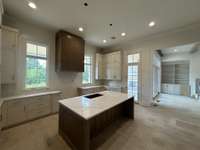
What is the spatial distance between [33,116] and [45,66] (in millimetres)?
1799

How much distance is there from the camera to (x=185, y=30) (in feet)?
12.1

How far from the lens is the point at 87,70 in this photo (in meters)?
5.68

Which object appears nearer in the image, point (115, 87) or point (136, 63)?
point (136, 63)

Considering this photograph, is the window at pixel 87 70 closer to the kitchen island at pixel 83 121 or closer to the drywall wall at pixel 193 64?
the kitchen island at pixel 83 121

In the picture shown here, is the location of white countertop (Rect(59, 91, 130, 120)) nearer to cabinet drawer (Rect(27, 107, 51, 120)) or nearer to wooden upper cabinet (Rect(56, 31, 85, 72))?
cabinet drawer (Rect(27, 107, 51, 120))

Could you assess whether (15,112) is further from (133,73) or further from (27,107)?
(133,73)

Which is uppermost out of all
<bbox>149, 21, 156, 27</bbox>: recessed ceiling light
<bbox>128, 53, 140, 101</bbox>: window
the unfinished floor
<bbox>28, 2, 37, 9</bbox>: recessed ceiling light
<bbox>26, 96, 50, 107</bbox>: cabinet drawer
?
<bbox>28, 2, 37, 9</bbox>: recessed ceiling light

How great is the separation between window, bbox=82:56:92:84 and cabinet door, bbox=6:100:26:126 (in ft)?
9.77

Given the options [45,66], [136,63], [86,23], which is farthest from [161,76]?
[45,66]

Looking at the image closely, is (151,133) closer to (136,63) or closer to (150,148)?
(150,148)

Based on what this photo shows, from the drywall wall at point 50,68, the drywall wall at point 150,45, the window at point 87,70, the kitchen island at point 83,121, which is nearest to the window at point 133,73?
the drywall wall at point 150,45

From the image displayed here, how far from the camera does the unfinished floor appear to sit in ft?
6.70

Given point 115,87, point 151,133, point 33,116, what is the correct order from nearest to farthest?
A: point 151,133 → point 33,116 → point 115,87

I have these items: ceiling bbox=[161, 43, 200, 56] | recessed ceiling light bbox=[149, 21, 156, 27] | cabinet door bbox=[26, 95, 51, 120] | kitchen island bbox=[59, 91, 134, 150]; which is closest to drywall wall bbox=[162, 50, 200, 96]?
ceiling bbox=[161, 43, 200, 56]
